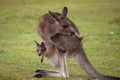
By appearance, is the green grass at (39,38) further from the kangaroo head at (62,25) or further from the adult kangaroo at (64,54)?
the kangaroo head at (62,25)

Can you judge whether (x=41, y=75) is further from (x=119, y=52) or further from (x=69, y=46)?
(x=119, y=52)

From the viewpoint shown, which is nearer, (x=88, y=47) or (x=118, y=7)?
(x=88, y=47)

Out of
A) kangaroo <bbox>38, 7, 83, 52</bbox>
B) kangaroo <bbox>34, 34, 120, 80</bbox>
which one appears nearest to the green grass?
kangaroo <bbox>34, 34, 120, 80</bbox>

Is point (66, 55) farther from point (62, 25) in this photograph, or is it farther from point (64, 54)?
point (62, 25)

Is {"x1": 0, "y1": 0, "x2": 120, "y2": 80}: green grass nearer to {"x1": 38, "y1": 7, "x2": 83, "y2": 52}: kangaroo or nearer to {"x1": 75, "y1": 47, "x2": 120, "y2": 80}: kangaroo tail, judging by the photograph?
{"x1": 75, "y1": 47, "x2": 120, "y2": 80}: kangaroo tail

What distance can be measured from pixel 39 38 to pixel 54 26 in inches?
316

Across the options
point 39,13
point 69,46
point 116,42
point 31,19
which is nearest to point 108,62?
point 69,46

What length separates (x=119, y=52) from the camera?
14078 mm

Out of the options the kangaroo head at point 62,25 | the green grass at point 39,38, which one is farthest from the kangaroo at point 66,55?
the green grass at point 39,38

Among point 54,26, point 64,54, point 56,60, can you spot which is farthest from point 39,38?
point 64,54

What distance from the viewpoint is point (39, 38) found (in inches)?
693

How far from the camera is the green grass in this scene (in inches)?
437

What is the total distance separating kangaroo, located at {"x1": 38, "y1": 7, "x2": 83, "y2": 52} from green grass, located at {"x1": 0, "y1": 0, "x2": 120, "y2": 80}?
904 mm

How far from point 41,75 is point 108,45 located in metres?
6.72
